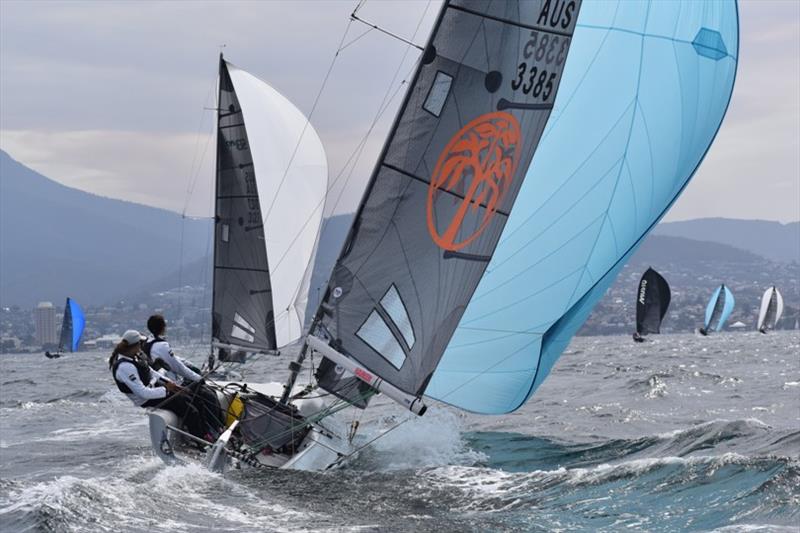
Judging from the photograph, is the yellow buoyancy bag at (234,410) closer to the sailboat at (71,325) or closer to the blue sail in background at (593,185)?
the blue sail in background at (593,185)

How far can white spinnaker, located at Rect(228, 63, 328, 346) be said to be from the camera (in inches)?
632

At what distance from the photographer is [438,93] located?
815 centimetres

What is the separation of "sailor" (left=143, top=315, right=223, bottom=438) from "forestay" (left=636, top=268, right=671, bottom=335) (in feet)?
115

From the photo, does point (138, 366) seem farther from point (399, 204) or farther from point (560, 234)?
point (560, 234)

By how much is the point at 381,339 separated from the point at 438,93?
1914 millimetres

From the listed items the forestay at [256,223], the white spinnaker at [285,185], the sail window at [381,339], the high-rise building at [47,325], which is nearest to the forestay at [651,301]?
the white spinnaker at [285,185]

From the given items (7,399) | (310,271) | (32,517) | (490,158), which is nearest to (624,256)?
(490,158)

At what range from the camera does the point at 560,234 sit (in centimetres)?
934

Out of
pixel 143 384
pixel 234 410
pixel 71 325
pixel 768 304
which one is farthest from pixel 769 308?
pixel 143 384

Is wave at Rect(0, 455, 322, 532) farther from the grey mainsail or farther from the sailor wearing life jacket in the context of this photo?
the grey mainsail

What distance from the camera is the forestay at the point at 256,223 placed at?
1571 cm

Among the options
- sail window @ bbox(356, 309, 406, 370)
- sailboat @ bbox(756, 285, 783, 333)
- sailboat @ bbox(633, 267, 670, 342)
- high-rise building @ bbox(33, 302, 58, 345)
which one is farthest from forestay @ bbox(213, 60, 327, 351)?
high-rise building @ bbox(33, 302, 58, 345)

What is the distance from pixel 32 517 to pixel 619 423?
745cm

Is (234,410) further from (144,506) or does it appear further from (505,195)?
(505,195)
